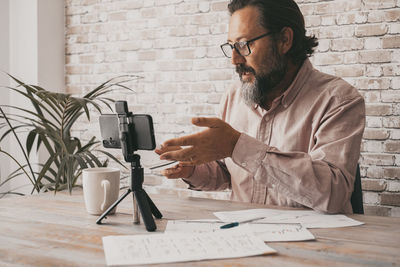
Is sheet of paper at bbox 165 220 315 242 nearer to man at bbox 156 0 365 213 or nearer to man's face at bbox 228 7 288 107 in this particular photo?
man at bbox 156 0 365 213

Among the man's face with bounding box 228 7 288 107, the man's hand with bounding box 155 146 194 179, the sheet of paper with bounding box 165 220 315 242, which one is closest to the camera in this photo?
the sheet of paper with bounding box 165 220 315 242

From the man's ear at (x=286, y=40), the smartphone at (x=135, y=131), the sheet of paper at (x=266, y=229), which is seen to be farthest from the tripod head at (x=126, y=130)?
the man's ear at (x=286, y=40)

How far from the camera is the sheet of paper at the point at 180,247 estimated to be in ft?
2.73

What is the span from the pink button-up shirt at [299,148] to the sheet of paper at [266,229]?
21 cm

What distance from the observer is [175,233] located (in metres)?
1.00

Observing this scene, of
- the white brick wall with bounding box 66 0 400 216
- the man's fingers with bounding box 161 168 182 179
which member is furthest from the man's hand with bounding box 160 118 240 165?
the white brick wall with bounding box 66 0 400 216

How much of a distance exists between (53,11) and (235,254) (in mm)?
2770

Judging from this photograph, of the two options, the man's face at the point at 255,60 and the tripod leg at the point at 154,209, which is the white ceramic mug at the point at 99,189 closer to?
the tripod leg at the point at 154,209

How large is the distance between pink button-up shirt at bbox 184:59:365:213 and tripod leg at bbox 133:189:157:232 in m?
0.29

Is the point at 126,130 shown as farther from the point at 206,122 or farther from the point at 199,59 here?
the point at 199,59

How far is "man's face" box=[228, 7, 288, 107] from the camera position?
Answer: 1.63 m

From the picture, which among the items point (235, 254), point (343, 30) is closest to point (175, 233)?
point (235, 254)

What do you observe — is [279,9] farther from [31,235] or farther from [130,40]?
[130,40]

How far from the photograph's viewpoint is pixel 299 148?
1566 millimetres
